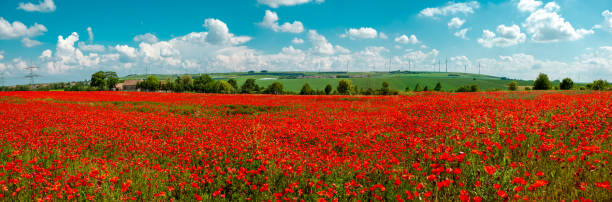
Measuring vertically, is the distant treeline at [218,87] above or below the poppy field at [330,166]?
above

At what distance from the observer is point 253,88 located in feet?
403

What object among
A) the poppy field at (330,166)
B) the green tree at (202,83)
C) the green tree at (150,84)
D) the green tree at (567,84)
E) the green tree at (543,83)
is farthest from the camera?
the green tree at (202,83)

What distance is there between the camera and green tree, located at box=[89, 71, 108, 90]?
101956 mm

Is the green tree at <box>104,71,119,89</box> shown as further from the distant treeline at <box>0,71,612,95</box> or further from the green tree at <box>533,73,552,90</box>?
the green tree at <box>533,73,552,90</box>

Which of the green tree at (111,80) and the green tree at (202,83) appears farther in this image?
the green tree at (202,83)

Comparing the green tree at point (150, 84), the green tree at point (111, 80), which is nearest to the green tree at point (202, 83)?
the green tree at point (150, 84)

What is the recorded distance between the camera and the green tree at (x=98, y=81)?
10196 centimetres

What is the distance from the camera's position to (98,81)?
335 ft

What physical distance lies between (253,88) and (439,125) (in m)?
117

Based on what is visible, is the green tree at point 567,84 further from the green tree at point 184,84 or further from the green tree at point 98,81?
the green tree at point 98,81

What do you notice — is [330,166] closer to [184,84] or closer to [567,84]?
[567,84]

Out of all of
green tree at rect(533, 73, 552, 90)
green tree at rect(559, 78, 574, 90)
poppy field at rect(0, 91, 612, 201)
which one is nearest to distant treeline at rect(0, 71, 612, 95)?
green tree at rect(559, 78, 574, 90)

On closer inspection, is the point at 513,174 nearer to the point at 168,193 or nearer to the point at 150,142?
the point at 168,193

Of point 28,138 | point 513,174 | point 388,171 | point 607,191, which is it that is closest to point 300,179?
point 388,171
